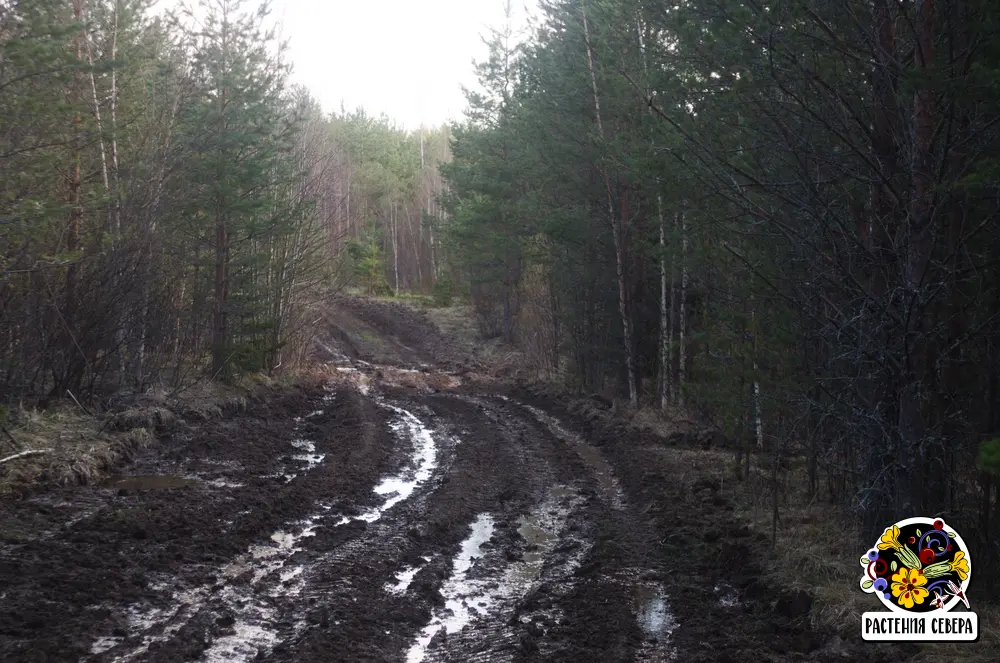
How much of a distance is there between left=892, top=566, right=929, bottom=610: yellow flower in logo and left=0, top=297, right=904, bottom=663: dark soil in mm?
501

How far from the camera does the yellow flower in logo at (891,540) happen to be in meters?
5.41

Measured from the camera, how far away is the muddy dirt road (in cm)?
568

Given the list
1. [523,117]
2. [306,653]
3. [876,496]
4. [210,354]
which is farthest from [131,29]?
[876,496]

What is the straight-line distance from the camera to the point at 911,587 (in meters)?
5.23

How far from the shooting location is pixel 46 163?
10.9 metres

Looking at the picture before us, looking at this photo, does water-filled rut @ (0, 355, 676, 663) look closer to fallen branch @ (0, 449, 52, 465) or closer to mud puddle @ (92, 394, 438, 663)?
mud puddle @ (92, 394, 438, 663)

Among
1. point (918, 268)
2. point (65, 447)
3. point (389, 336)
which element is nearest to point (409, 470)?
point (65, 447)

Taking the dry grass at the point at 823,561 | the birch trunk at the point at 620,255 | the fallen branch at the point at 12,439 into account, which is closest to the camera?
the dry grass at the point at 823,561

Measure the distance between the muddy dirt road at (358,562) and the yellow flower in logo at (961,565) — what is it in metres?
1.15

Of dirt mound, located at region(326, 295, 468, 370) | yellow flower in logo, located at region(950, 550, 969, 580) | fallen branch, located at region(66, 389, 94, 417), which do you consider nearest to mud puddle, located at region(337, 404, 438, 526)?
fallen branch, located at region(66, 389, 94, 417)

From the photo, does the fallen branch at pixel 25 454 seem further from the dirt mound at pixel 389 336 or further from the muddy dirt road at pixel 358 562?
the dirt mound at pixel 389 336

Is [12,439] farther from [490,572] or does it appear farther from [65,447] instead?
[490,572]

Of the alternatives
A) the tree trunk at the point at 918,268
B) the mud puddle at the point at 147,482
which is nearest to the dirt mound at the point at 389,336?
the mud puddle at the point at 147,482

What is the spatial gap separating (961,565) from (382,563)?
4.87m
